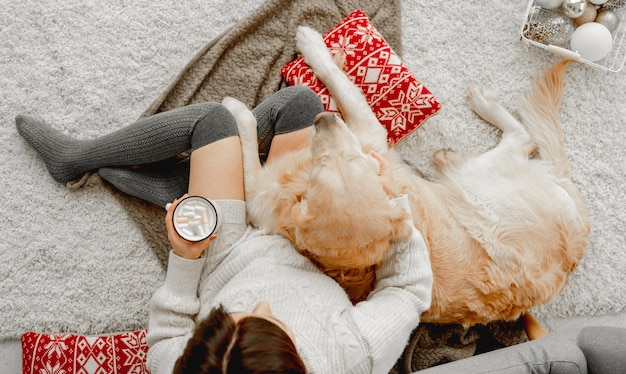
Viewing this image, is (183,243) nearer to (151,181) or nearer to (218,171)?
(218,171)

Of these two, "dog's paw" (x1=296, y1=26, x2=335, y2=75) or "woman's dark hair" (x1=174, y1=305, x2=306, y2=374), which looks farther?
"dog's paw" (x1=296, y1=26, x2=335, y2=75)

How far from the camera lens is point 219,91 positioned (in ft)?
6.47

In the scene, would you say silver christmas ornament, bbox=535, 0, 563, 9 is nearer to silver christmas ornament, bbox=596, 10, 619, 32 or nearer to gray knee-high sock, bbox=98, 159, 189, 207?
silver christmas ornament, bbox=596, 10, 619, 32

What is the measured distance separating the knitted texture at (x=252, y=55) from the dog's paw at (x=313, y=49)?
2.9 inches

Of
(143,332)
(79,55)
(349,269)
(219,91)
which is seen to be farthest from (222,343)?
(79,55)

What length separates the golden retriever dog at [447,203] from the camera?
1.28 metres

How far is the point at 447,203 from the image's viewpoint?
1758 mm

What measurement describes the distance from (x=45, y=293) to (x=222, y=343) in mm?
1219

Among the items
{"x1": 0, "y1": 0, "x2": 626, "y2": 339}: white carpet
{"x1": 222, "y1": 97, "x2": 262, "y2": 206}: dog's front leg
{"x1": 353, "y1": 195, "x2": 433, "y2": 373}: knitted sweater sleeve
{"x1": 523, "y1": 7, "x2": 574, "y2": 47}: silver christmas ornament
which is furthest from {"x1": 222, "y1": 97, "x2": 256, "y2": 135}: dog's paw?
{"x1": 523, "y1": 7, "x2": 574, "y2": 47}: silver christmas ornament

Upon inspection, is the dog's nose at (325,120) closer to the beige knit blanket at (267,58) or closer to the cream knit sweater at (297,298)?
the cream knit sweater at (297,298)

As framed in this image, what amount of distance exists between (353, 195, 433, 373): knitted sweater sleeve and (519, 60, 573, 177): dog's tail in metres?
0.78

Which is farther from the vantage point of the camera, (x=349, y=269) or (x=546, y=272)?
(x=546, y=272)

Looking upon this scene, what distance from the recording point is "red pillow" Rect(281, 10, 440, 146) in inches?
75.0

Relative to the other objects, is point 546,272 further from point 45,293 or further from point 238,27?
point 45,293
